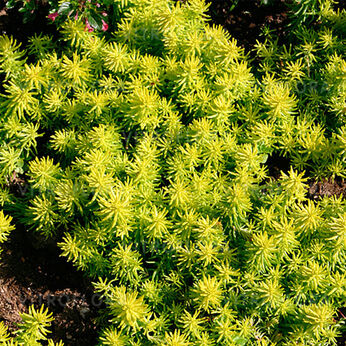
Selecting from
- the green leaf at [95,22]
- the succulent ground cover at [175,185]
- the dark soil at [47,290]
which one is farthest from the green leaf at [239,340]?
the green leaf at [95,22]

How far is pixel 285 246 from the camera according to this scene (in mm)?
3066

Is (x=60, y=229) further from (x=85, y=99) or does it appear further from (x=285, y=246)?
(x=285, y=246)

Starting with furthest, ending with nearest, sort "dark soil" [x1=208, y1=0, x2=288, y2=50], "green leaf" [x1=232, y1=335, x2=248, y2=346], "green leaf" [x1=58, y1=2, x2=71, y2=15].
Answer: "dark soil" [x1=208, y1=0, x2=288, y2=50], "green leaf" [x1=58, y1=2, x2=71, y2=15], "green leaf" [x1=232, y1=335, x2=248, y2=346]

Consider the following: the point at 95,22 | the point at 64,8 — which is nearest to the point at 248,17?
the point at 95,22

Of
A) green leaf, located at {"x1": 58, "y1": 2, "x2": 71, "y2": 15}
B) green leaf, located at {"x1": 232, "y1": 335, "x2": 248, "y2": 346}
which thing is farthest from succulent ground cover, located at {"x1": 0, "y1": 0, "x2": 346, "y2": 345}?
green leaf, located at {"x1": 58, "y1": 2, "x2": 71, "y2": 15}

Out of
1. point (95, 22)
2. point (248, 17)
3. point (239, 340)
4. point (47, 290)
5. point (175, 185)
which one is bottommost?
point (47, 290)

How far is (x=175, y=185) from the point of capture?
317 centimetres

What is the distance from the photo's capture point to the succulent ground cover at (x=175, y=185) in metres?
3.09

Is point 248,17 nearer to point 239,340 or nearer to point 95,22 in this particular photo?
point 95,22

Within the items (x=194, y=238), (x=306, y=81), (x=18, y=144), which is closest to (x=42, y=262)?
(x=18, y=144)

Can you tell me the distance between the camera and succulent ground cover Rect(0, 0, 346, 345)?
10.1ft

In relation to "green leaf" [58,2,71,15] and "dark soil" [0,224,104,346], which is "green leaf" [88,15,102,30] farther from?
"dark soil" [0,224,104,346]

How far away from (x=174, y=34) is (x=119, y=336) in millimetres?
2379

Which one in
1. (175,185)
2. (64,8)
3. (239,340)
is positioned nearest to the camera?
(239,340)
